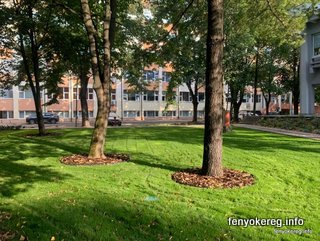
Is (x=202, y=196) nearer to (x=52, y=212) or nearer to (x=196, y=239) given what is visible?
(x=196, y=239)

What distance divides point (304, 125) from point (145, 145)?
44.2ft

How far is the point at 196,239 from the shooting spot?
5172mm

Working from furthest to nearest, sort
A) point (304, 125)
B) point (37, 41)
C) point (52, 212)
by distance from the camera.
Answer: point (304, 125)
point (37, 41)
point (52, 212)

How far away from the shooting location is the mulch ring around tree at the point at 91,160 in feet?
34.6

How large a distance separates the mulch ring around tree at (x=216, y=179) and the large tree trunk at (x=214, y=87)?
0.24 meters

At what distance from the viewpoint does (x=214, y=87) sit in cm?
853

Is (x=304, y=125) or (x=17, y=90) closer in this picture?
(x=304, y=125)

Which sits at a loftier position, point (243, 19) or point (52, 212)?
point (243, 19)

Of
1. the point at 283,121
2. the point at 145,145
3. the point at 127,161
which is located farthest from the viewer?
the point at 283,121

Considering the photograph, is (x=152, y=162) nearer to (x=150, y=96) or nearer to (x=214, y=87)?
(x=214, y=87)

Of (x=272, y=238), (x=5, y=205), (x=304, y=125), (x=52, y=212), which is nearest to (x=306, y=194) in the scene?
(x=272, y=238)

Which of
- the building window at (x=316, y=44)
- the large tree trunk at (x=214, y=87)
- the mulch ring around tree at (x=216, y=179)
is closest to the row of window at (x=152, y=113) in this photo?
the building window at (x=316, y=44)

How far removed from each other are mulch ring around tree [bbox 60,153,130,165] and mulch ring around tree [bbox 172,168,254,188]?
8.18 feet

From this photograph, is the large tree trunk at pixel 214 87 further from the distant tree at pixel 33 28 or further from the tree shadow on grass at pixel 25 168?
the distant tree at pixel 33 28
